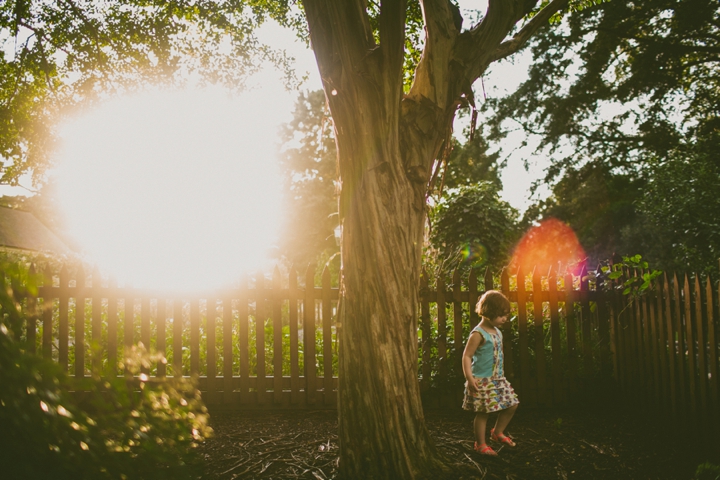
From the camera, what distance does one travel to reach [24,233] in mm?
34188

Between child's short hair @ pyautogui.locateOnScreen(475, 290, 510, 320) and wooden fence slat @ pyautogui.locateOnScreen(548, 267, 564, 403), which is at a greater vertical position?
child's short hair @ pyautogui.locateOnScreen(475, 290, 510, 320)

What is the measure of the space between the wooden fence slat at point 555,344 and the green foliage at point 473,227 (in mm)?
3918

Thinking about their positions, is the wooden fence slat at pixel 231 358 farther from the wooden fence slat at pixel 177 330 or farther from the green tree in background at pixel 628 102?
the green tree in background at pixel 628 102

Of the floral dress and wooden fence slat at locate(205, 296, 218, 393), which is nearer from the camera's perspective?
the floral dress

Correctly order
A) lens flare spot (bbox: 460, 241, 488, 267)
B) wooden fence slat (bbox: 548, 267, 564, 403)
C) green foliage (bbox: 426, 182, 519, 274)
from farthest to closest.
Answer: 1. green foliage (bbox: 426, 182, 519, 274)
2. lens flare spot (bbox: 460, 241, 488, 267)
3. wooden fence slat (bbox: 548, 267, 564, 403)

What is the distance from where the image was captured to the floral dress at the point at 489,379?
3.93m

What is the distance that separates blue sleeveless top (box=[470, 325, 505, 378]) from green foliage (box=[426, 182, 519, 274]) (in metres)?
5.32

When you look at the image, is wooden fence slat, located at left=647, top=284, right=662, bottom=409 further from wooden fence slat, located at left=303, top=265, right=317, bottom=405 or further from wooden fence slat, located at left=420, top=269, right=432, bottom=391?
wooden fence slat, located at left=303, top=265, right=317, bottom=405

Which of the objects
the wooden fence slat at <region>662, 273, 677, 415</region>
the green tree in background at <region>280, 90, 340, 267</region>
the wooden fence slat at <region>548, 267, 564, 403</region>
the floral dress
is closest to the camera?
the floral dress

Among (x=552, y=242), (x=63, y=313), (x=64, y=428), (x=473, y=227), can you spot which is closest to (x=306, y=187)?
(x=552, y=242)

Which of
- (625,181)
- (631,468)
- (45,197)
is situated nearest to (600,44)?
(625,181)

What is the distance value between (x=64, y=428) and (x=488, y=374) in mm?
3392

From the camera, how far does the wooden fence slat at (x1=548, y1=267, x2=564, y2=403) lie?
5.36 metres

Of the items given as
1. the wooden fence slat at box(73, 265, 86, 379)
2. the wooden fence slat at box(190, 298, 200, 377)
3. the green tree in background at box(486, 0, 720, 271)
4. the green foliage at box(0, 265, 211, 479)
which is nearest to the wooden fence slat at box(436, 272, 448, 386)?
the wooden fence slat at box(190, 298, 200, 377)
